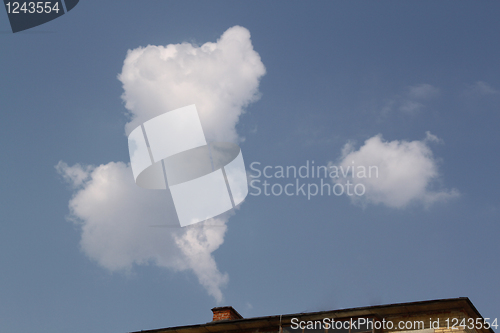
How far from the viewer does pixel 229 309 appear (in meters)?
22.6

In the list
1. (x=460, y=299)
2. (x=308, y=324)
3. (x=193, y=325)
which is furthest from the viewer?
(x=193, y=325)

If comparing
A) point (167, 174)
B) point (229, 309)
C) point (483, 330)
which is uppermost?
point (167, 174)

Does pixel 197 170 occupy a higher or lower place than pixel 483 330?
higher

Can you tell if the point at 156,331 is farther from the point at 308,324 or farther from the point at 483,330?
the point at 483,330

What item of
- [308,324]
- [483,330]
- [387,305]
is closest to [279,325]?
[308,324]

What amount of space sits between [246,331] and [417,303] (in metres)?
6.81

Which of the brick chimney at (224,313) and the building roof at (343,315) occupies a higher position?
the brick chimney at (224,313)

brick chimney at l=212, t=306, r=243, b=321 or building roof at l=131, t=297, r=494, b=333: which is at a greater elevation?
brick chimney at l=212, t=306, r=243, b=321

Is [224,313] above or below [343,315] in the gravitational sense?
above

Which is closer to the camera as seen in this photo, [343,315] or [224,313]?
[343,315]

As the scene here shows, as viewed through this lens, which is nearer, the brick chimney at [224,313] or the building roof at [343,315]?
the building roof at [343,315]

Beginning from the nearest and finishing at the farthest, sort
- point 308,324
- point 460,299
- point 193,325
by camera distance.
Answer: point 460,299 < point 308,324 < point 193,325

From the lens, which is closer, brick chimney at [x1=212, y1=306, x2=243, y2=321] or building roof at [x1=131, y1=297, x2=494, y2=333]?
building roof at [x1=131, y1=297, x2=494, y2=333]

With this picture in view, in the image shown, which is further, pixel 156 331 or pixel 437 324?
pixel 156 331
